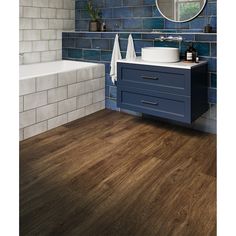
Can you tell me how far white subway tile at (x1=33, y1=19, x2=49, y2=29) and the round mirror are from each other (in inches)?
66.2

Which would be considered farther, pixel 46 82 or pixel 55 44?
pixel 55 44

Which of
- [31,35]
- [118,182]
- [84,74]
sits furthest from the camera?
[31,35]

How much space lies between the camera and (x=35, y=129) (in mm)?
3018

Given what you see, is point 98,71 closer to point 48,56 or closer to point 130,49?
point 130,49

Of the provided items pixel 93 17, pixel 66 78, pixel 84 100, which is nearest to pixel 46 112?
pixel 66 78

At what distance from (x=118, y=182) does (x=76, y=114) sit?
1.71 metres

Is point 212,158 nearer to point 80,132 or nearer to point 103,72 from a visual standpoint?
point 80,132

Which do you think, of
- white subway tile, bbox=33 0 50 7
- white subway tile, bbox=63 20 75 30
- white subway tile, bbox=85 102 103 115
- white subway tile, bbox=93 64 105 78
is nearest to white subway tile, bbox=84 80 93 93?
white subway tile, bbox=93 64 105 78

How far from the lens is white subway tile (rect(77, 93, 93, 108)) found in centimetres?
361

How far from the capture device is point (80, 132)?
3.13 meters

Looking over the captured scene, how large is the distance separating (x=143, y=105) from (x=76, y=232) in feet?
6.24

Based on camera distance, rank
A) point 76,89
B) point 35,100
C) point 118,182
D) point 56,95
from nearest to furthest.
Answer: point 118,182 < point 35,100 < point 56,95 < point 76,89

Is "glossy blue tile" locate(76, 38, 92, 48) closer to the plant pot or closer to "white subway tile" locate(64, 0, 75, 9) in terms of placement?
the plant pot

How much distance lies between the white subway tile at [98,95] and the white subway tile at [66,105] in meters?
0.43
